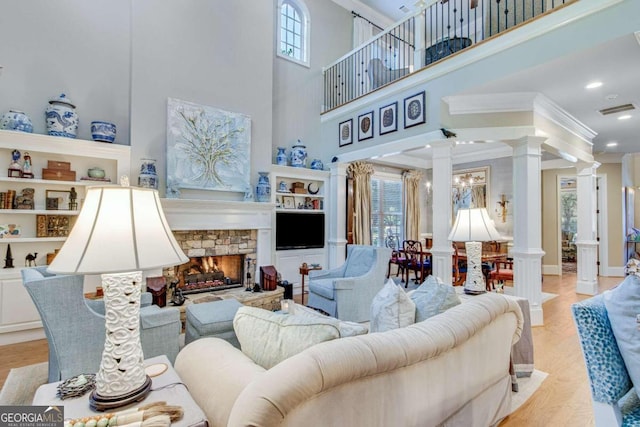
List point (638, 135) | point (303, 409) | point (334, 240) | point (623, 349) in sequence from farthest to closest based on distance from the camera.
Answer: point (334, 240) → point (638, 135) → point (623, 349) → point (303, 409)

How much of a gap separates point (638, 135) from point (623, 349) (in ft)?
21.1

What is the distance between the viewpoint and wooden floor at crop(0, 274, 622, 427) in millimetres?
2162

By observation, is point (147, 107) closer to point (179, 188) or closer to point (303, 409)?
point (179, 188)

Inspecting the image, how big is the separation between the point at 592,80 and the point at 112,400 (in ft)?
16.4

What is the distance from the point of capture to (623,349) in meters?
1.39

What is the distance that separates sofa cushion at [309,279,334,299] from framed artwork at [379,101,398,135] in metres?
2.58

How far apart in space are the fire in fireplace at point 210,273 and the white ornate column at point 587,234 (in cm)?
611

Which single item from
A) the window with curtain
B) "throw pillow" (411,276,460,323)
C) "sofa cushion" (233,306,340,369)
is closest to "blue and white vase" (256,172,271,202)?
the window with curtain

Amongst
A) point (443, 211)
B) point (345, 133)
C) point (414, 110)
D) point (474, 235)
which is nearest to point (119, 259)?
point (474, 235)

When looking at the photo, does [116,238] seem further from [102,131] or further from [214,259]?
[214,259]

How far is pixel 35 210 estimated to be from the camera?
369 centimetres

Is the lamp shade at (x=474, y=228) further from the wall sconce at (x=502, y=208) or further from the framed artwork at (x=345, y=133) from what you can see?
the wall sconce at (x=502, y=208)

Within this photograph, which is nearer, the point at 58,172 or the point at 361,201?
the point at 58,172

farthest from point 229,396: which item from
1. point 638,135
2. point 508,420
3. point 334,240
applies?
point 638,135
